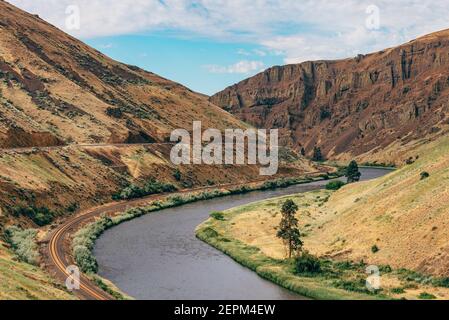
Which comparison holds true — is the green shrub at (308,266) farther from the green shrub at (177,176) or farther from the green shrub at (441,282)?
the green shrub at (177,176)

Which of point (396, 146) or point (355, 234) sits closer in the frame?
point (355, 234)

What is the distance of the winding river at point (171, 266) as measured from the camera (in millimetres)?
46625

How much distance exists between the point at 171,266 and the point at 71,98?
285 feet

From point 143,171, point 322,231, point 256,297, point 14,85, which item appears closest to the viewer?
point 256,297

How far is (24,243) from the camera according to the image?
5759 cm

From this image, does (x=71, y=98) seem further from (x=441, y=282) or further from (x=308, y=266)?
(x=441, y=282)

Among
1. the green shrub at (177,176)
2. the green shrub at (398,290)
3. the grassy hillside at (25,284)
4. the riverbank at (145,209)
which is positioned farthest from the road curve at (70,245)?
the green shrub at (398,290)

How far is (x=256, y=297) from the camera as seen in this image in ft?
149

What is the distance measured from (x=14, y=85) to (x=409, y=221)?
102 metres

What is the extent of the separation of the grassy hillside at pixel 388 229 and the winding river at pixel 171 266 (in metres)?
3.94

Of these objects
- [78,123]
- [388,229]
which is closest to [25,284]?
[388,229]
